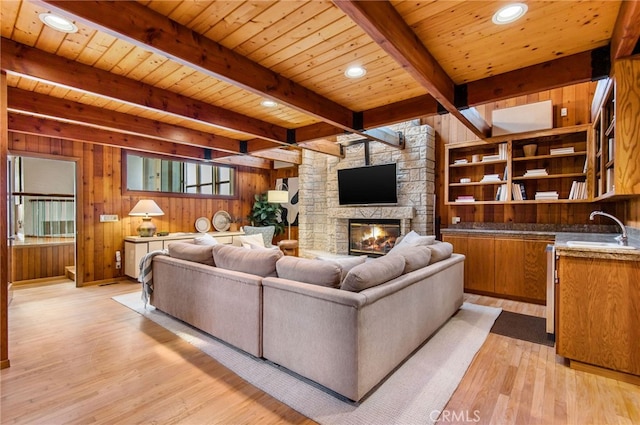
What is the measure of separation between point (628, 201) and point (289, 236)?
589cm

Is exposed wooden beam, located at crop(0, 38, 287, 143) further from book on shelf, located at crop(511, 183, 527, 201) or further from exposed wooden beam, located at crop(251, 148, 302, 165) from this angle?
book on shelf, located at crop(511, 183, 527, 201)

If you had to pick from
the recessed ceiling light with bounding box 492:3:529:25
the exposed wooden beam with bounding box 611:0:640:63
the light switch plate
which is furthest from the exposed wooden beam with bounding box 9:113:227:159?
the exposed wooden beam with bounding box 611:0:640:63

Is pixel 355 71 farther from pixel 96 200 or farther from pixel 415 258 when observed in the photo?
pixel 96 200

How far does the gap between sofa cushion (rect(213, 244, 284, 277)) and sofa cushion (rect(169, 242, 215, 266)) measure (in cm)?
18

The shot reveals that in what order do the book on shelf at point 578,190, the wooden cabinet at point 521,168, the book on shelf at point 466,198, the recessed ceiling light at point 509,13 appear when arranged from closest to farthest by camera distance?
the recessed ceiling light at point 509,13, the book on shelf at point 578,190, the wooden cabinet at point 521,168, the book on shelf at point 466,198

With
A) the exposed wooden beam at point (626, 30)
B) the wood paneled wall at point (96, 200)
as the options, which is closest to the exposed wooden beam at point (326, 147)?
the wood paneled wall at point (96, 200)

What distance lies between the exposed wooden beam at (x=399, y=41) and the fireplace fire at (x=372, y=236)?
328 cm

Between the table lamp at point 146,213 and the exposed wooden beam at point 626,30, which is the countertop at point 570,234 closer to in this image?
the exposed wooden beam at point 626,30

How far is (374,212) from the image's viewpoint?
590 cm

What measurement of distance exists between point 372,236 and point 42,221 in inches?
250

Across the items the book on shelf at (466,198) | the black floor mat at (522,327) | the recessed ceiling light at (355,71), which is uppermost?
the recessed ceiling light at (355,71)

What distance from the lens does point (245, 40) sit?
221 centimetres

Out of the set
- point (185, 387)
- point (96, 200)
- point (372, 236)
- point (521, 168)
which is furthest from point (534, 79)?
point (96, 200)
